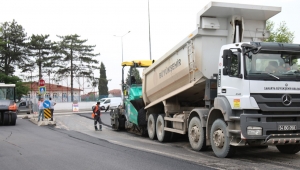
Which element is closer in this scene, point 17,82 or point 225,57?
point 225,57

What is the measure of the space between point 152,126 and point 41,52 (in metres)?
44.2

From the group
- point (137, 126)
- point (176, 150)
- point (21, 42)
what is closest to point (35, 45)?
point (21, 42)

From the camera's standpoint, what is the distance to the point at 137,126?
15.1 meters

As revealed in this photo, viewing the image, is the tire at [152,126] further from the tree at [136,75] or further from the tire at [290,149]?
the tire at [290,149]

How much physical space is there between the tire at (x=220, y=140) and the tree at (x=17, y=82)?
4166 centimetres

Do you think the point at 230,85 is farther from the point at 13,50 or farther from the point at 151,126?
the point at 13,50

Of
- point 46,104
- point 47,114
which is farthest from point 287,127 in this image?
point 47,114

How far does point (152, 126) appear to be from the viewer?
1362cm

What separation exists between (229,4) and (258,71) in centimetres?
219

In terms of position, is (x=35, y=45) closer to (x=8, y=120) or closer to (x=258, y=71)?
(x=8, y=120)

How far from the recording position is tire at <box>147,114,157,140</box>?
1348 cm

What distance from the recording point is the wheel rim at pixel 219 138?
28.9 feet

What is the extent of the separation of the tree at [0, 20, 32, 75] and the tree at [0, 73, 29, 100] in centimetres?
517

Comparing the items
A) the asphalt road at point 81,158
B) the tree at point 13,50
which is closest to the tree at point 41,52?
the tree at point 13,50
